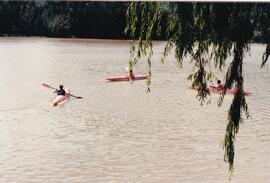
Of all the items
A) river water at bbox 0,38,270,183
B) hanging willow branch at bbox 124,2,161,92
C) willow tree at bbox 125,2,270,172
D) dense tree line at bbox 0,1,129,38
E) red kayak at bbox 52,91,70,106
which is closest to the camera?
willow tree at bbox 125,2,270,172

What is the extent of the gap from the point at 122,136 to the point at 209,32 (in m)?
13.8

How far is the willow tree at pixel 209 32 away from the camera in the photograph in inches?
182

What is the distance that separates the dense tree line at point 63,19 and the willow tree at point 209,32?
80408 millimetres

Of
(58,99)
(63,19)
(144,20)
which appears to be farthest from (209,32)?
(63,19)

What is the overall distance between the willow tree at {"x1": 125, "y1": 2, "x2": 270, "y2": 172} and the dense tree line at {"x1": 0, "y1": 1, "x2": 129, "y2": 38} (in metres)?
80.4

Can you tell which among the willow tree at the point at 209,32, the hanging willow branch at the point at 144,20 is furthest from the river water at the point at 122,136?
the hanging willow branch at the point at 144,20

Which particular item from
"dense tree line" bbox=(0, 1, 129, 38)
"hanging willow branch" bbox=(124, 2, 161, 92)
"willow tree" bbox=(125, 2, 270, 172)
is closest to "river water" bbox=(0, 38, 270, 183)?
"willow tree" bbox=(125, 2, 270, 172)

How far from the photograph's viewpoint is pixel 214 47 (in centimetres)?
478

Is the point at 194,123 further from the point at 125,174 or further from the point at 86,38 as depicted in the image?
the point at 86,38

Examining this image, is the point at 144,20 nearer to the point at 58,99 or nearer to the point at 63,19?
the point at 58,99

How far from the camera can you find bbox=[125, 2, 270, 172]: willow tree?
462 cm

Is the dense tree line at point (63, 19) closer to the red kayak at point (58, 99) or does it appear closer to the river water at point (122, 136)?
the river water at point (122, 136)

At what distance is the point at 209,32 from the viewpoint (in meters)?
4.80

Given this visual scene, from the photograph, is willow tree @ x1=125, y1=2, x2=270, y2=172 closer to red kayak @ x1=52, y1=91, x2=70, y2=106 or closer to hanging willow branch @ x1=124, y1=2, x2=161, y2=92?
hanging willow branch @ x1=124, y1=2, x2=161, y2=92
